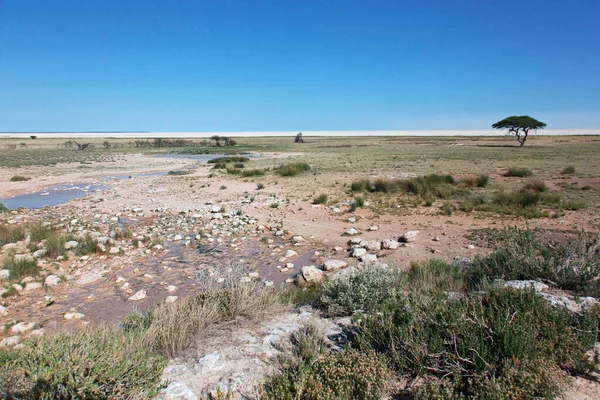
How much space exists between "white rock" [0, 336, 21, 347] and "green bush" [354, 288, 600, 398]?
13.6 feet

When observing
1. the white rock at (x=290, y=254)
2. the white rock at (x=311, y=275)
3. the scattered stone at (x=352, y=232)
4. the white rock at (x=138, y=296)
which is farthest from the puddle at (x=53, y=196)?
the white rock at (x=311, y=275)

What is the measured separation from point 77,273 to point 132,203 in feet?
25.6

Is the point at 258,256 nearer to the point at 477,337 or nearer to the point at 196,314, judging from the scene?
the point at 196,314

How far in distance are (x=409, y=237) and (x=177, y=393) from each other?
7039 millimetres

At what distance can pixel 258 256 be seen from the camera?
830 centimetres

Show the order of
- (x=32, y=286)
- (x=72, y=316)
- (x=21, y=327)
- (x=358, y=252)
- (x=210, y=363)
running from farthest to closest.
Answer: (x=358, y=252), (x=32, y=286), (x=72, y=316), (x=21, y=327), (x=210, y=363)

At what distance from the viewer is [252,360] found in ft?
10.9

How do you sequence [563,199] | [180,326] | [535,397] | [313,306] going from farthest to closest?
[563,199] → [313,306] → [180,326] → [535,397]

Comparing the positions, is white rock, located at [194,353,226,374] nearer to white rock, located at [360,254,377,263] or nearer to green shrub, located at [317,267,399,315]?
green shrub, located at [317,267,399,315]

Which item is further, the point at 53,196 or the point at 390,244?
the point at 53,196

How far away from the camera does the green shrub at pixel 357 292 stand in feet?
14.1

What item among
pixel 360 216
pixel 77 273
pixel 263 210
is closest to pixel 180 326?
pixel 77 273

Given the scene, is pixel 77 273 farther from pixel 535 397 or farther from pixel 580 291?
pixel 580 291

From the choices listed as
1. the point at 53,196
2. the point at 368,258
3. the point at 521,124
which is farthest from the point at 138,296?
the point at 521,124
